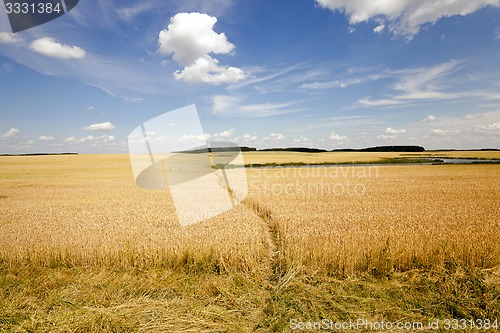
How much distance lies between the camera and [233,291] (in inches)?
247

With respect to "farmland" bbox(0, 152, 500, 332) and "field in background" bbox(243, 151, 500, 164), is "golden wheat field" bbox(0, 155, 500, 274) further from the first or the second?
"field in background" bbox(243, 151, 500, 164)

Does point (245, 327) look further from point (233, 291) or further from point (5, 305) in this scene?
point (5, 305)

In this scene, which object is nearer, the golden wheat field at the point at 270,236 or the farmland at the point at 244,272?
the farmland at the point at 244,272

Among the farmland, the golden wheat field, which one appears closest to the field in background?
the golden wheat field

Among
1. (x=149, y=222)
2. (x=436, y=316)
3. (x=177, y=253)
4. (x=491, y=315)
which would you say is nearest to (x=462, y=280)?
(x=491, y=315)

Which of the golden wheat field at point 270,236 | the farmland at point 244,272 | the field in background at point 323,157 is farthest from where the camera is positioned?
the field in background at point 323,157

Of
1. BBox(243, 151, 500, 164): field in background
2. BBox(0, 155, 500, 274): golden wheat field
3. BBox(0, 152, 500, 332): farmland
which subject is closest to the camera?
BBox(0, 152, 500, 332): farmland

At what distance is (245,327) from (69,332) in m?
3.28

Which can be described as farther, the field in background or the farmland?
the field in background

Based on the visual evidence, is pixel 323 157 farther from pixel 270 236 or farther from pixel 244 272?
pixel 244 272

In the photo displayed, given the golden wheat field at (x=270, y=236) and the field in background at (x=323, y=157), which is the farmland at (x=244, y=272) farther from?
the field in background at (x=323, y=157)

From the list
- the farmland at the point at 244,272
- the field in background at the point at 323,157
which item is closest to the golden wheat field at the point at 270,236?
the farmland at the point at 244,272

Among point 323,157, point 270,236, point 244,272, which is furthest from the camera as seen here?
point 323,157

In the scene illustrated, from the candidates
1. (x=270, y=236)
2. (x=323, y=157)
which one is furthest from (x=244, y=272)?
(x=323, y=157)
